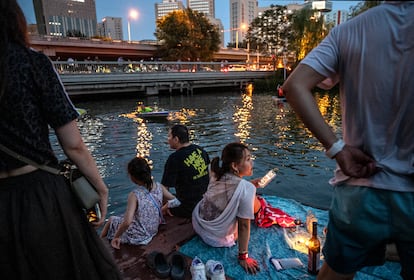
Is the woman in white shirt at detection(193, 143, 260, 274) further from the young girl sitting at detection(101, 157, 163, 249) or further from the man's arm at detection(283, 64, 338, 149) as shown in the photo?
the man's arm at detection(283, 64, 338, 149)

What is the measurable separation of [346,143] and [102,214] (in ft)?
5.04

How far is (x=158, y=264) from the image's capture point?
2965 mm

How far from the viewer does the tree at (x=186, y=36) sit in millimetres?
44938

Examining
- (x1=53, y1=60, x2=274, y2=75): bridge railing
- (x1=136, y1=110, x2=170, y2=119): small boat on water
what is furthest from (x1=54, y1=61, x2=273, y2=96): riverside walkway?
(x1=136, y1=110, x2=170, y2=119): small boat on water

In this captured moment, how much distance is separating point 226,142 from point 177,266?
8450 mm

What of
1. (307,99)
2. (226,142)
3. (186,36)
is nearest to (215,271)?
(307,99)

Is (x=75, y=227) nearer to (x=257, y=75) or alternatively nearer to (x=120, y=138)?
(x=120, y=138)

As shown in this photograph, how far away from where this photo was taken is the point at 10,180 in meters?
1.51

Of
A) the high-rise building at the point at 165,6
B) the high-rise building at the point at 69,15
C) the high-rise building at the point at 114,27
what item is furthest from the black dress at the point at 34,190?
the high-rise building at the point at 165,6

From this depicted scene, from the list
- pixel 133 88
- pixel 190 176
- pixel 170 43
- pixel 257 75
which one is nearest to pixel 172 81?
pixel 133 88

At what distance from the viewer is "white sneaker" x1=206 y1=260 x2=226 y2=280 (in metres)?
2.69

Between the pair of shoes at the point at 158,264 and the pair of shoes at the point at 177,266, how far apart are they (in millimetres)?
60

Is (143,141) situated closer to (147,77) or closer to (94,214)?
(94,214)

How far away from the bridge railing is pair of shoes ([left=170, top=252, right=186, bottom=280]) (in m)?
24.0
